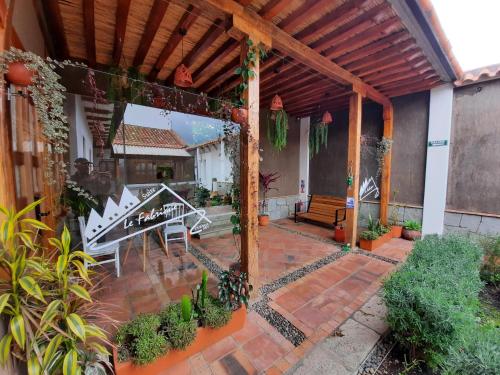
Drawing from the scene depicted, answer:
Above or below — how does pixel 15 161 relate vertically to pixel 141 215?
above

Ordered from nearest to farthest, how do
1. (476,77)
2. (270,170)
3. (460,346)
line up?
(460,346) → (476,77) → (270,170)

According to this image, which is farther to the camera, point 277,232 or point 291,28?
point 277,232

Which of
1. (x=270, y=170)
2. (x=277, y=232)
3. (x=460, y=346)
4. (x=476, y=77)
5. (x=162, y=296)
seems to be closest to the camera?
(x=460, y=346)

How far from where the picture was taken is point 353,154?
364 cm

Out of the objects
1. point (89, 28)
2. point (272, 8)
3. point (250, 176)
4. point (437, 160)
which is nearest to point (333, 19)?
point (272, 8)

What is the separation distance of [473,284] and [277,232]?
3.13 metres

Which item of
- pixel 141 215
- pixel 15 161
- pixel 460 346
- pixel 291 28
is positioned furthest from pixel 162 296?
pixel 291 28

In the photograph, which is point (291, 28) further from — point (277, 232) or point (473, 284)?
point (277, 232)

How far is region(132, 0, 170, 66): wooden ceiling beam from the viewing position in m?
1.99

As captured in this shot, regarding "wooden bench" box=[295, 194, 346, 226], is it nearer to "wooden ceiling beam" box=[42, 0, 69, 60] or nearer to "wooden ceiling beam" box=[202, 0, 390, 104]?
"wooden ceiling beam" box=[202, 0, 390, 104]

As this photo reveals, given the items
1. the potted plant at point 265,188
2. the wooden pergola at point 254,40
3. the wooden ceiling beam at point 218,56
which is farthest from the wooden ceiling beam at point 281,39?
the potted plant at point 265,188

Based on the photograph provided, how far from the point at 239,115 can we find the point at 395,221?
14.3ft

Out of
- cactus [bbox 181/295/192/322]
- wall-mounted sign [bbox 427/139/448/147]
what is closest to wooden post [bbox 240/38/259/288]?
cactus [bbox 181/295/192/322]

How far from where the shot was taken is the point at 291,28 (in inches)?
87.6
